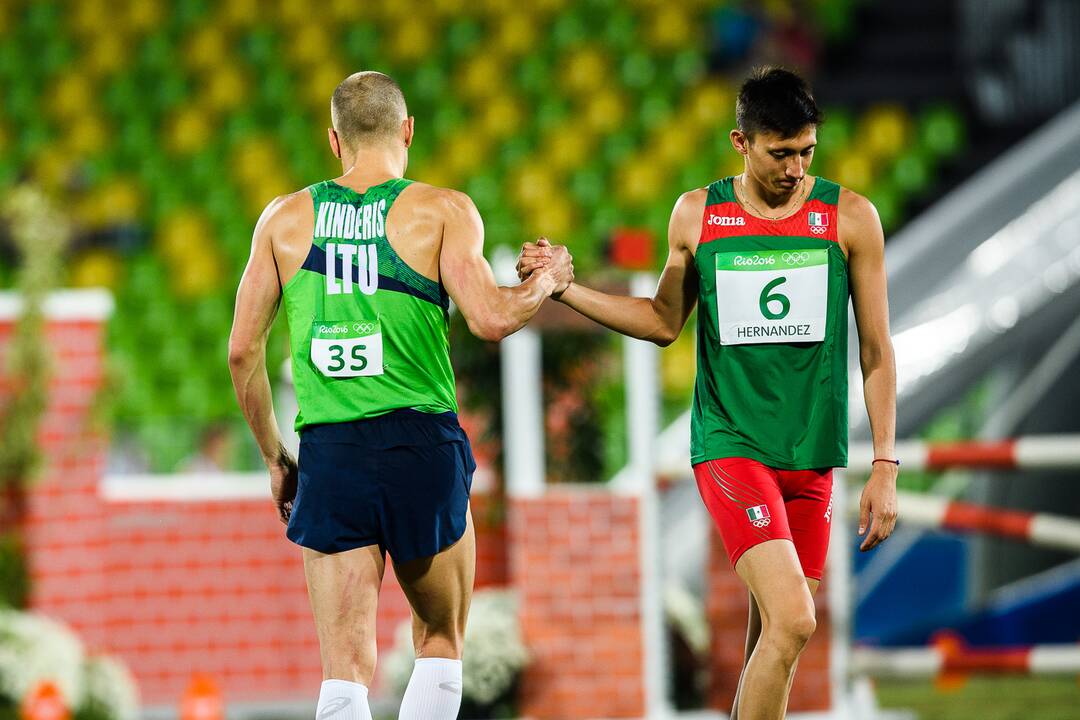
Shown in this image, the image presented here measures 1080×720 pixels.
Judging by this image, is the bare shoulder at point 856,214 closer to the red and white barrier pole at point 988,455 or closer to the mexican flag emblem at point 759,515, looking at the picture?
the mexican flag emblem at point 759,515

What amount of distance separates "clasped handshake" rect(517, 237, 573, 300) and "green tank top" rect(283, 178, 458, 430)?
0.48m

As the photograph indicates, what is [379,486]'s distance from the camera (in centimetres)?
404

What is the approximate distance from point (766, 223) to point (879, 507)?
0.81m

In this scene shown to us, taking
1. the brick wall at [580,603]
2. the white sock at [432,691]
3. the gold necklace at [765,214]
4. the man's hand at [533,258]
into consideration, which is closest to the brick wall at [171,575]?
the brick wall at [580,603]

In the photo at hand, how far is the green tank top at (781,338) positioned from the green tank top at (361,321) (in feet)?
2.60

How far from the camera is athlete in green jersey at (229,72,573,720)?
404cm

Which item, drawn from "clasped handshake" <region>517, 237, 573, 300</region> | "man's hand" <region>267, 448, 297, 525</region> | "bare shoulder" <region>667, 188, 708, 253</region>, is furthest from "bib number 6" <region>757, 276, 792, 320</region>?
"man's hand" <region>267, 448, 297, 525</region>

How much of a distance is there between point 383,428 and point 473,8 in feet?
40.2

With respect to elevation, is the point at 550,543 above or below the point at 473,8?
below

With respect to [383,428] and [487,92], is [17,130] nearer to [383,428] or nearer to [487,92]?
[487,92]

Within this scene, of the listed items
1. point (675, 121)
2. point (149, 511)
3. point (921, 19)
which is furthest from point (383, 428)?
point (921, 19)

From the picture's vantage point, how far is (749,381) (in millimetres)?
4312

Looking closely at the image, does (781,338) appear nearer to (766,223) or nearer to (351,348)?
(766,223)

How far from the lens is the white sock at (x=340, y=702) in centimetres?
402
